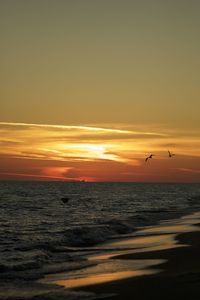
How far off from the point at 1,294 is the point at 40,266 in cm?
455

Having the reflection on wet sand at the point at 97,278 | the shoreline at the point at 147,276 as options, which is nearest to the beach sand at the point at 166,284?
the shoreline at the point at 147,276

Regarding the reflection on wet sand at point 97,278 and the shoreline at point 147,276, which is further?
the reflection on wet sand at point 97,278

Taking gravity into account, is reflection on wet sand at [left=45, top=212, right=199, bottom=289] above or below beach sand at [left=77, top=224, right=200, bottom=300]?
above

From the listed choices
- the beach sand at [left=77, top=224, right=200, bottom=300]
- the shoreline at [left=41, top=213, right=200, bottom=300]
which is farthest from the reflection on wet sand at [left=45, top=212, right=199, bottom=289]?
the beach sand at [left=77, top=224, right=200, bottom=300]

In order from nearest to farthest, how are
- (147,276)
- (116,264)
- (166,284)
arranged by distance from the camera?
(166,284) → (147,276) → (116,264)

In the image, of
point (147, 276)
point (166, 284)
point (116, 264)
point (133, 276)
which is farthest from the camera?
point (116, 264)

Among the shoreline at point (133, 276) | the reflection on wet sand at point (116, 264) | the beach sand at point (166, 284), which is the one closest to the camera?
the beach sand at point (166, 284)

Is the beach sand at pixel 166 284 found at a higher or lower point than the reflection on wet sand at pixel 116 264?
lower

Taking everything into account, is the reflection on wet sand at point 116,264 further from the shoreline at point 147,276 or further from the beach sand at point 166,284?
the beach sand at point 166,284

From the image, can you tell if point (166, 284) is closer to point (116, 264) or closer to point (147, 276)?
point (147, 276)

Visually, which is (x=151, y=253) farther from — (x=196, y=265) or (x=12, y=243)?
(x=12, y=243)

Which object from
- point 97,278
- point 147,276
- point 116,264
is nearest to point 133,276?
point 147,276

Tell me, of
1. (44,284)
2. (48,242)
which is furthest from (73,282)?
(48,242)

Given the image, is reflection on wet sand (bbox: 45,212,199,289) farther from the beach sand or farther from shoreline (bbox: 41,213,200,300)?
the beach sand
